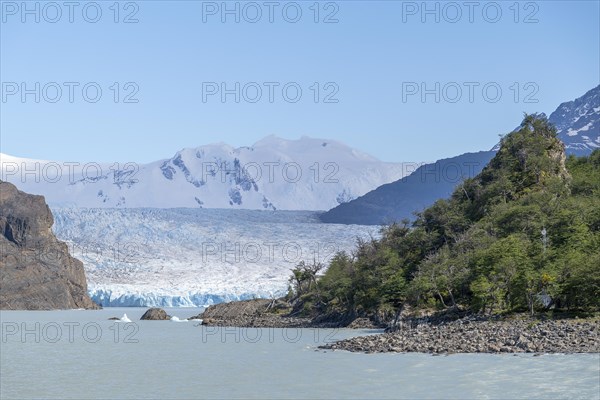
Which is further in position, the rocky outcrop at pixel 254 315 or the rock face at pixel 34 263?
the rock face at pixel 34 263

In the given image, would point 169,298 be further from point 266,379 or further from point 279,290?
point 266,379

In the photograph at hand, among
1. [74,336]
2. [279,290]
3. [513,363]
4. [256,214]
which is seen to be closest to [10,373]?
[513,363]

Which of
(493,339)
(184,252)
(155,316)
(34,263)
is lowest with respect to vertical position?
(155,316)

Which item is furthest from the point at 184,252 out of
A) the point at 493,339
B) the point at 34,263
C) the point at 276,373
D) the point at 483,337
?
the point at 276,373

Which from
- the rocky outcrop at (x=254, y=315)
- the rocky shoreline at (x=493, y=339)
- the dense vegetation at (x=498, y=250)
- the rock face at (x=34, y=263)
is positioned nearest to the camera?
the rocky shoreline at (x=493, y=339)

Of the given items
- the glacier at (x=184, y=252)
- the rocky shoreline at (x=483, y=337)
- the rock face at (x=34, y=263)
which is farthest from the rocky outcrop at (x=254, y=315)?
the rock face at (x=34, y=263)

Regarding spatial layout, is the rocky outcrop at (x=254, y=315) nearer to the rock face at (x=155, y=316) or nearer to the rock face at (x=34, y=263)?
the rock face at (x=155, y=316)

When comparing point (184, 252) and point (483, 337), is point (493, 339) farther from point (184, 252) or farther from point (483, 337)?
point (184, 252)

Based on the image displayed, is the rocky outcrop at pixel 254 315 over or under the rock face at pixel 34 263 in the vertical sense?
under
